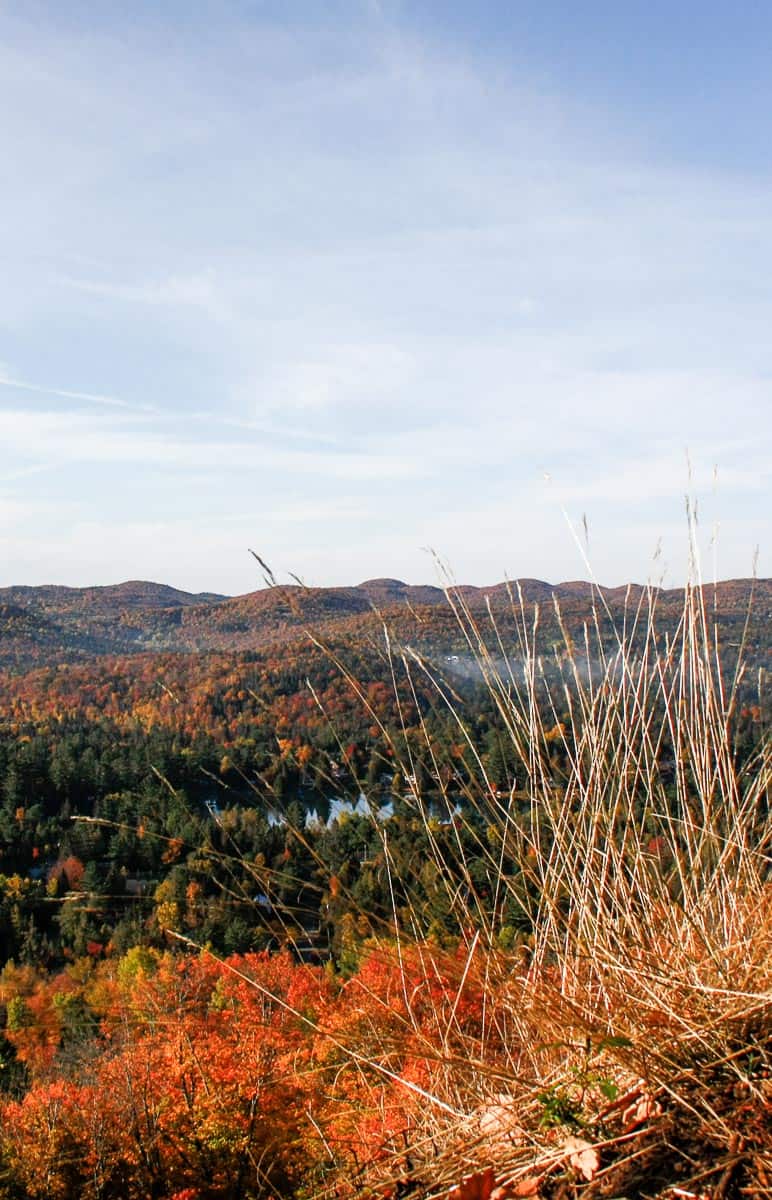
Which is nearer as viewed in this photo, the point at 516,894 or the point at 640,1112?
the point at 640,1112

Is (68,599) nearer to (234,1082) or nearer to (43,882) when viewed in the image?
(43,882)

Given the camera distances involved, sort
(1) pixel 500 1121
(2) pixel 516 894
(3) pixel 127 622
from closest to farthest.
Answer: (1) pixel 500 1121
(2) pixel 516 894
(3) pixel 127 622

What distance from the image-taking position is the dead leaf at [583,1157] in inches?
41.9

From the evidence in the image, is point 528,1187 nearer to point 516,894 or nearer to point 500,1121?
point 500,1121

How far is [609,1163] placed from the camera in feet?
3.50

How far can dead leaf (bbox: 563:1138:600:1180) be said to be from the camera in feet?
3.49

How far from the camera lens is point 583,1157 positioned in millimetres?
1091

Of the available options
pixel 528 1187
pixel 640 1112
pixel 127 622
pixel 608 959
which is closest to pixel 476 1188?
pixel 528 1187

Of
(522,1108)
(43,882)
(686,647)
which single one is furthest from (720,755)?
(43,882)

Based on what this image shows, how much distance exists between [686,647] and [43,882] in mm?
34466

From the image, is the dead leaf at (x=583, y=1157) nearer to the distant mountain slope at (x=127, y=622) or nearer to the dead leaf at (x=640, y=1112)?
the dead leaf at (x=640, y=1112)

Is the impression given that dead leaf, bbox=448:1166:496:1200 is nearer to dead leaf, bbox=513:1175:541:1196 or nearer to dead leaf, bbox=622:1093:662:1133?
dead leaf, bbox=513:1175:541:1196

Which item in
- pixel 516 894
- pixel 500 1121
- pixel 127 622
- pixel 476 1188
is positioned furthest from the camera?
pixel 127 622

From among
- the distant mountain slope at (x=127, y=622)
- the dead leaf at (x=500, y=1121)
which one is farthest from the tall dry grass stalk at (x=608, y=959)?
the distant mountain slope at (x=127, y=622)
